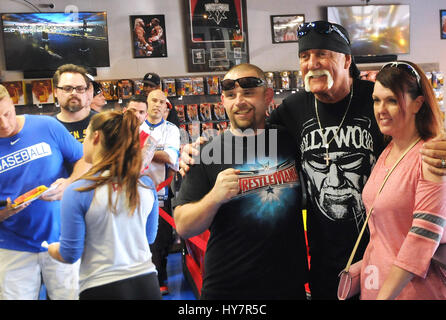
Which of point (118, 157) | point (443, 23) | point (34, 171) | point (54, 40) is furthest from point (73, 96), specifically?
point (443, 23)

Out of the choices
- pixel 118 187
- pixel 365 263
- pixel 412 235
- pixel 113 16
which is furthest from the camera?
pixel 113 16

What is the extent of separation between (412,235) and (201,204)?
55 cm

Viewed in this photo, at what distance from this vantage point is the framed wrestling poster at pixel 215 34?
4.68 metres

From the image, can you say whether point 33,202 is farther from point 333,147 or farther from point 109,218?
point 333,147

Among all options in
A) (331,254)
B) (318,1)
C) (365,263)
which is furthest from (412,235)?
(318,1)

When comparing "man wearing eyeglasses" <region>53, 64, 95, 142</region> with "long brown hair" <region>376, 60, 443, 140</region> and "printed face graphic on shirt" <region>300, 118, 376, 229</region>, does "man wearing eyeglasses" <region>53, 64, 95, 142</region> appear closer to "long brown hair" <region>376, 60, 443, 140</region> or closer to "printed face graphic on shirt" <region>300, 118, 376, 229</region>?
"printed face graphic on shirt" <region>300, 118, 376, 229</region>

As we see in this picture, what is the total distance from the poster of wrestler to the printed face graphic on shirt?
3.63 m

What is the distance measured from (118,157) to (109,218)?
0.19 metres

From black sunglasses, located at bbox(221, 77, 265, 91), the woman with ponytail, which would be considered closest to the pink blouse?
black sunglasses, located at bbox(221, 77, 265, 91)

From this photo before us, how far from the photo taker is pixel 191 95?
465 cm

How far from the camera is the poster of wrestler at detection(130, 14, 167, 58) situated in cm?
460

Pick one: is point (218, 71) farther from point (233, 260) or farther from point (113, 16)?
point (233, 260)

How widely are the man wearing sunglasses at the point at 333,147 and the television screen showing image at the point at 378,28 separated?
13.1 ft

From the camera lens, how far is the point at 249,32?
15.8 feet
